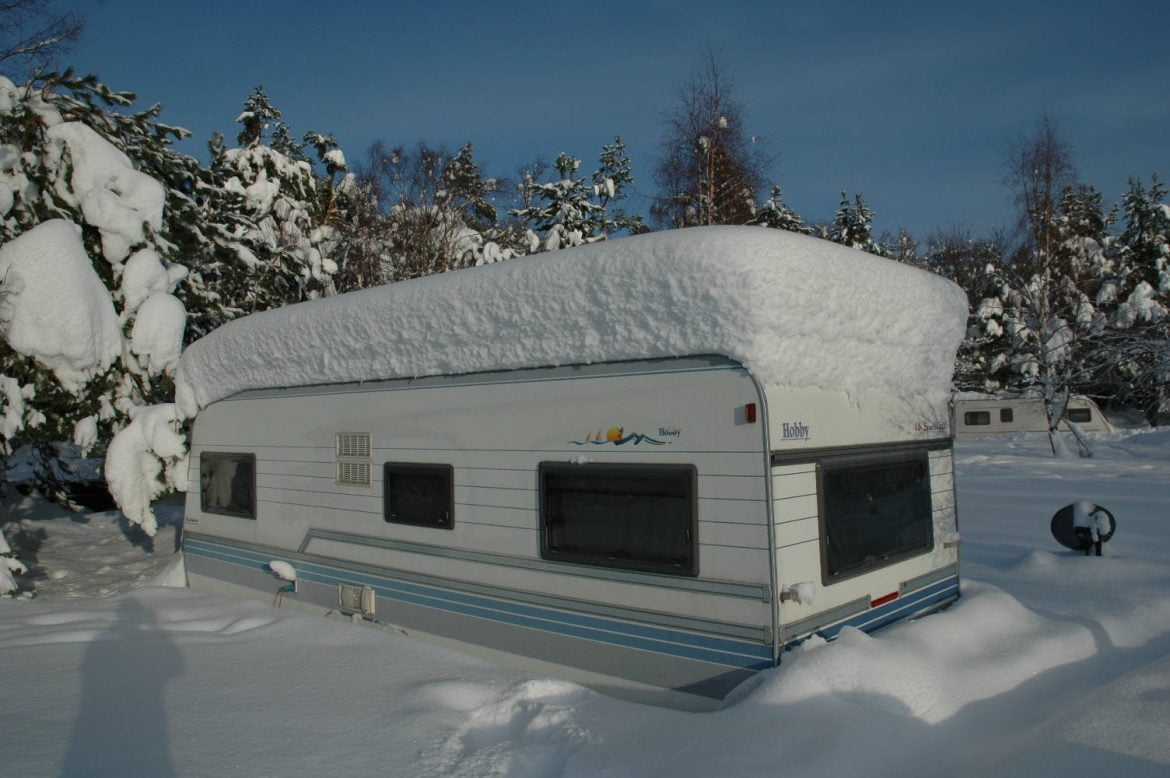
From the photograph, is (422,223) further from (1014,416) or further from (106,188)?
(1014,416)

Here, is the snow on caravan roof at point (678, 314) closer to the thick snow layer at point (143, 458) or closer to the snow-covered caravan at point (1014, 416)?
the thick snow layer at point (143, 458)

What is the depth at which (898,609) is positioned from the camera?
4.97 m

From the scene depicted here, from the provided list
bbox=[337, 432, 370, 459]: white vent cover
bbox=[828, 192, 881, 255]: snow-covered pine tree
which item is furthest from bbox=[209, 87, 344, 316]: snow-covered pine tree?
bbox=[828, 192, 881, 255]: snow-covered pine tree

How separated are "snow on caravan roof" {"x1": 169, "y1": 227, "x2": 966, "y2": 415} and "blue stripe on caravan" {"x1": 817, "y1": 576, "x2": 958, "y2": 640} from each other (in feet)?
4.30

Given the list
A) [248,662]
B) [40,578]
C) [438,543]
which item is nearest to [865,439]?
[438,543]

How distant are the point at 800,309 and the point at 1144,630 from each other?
10.5ft

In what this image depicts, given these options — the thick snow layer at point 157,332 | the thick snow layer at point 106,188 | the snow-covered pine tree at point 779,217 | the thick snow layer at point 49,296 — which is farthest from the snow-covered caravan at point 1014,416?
the thick snow layer at point 49,296

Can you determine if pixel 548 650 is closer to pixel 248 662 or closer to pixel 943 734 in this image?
pixel 248 662

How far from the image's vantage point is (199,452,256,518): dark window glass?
7.43 m

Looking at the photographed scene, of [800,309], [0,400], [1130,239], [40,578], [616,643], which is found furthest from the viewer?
[1130,239]

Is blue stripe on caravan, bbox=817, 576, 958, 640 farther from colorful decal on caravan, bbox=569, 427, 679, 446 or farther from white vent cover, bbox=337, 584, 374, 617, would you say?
white vent cover, bbox=337, 584, 374, 617

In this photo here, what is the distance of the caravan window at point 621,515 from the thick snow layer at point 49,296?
6.11 m

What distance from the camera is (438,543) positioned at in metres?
5.55

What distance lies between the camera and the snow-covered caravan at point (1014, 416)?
25969mm
